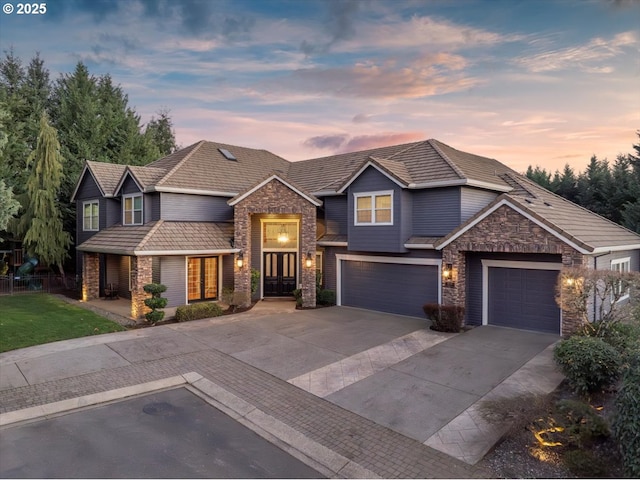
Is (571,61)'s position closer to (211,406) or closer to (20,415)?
(211,406)

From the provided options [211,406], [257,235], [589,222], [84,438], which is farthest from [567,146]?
[84,438]

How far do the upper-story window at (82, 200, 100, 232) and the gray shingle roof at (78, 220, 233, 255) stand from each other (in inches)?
110

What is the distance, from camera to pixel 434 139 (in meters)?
18.5

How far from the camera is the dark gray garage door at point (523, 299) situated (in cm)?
1284

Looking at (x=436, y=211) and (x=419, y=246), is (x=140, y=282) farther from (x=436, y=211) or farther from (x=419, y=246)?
(x=436, y=211)

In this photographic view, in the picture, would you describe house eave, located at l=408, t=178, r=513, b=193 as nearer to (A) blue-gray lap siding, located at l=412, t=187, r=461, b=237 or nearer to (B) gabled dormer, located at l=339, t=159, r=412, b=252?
(A) blue-gray lap siding, located at l=412, t=187, r=461, b=237

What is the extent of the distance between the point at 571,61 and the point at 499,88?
2597 mm

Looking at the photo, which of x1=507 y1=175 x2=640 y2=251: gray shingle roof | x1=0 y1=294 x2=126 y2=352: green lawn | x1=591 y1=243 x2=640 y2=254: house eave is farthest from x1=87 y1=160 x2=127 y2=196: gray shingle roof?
x1=591 y1=243 x2=640 y2=254: house eave

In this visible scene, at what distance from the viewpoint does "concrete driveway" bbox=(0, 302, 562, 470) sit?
740cm

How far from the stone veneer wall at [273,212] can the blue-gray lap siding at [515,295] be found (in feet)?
22.8

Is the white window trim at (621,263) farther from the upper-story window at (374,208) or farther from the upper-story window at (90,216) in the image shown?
the upper-story window at (90,216)

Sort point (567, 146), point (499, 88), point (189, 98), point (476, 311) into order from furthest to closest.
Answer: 1. point (567, 146)
2. point (189, 98)
3. point (499, 88)
4. point (476, 311)

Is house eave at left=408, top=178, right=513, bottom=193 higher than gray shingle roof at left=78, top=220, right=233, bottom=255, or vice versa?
house eave at left=408, top=178, right=513, bottom=193

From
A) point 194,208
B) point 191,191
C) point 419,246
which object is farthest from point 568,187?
point 191,191
